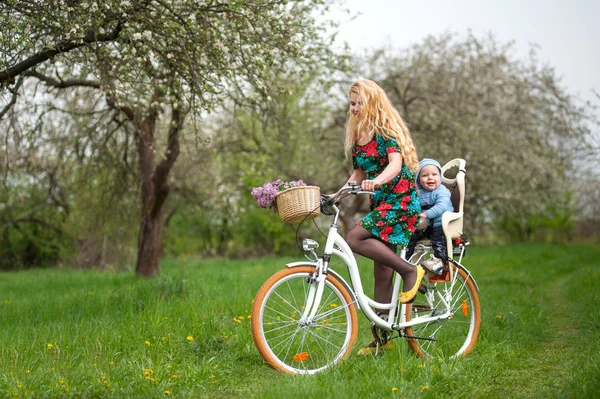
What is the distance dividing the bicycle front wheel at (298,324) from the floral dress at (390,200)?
0.53 m

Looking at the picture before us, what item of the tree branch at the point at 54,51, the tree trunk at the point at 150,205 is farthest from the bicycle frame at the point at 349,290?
the tree trunk at the point at 150,205

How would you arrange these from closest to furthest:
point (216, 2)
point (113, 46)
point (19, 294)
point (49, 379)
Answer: point (49, 379)
point (216, 2)
point (113, 46)
point (19, 294)

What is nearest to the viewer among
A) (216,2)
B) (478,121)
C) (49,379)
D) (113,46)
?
(49,379)

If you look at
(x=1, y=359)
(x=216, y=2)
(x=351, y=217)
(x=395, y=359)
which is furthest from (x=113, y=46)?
(x=351, y=217)

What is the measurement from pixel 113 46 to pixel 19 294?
533 centimetres

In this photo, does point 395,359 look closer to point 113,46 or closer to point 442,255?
point 442,255

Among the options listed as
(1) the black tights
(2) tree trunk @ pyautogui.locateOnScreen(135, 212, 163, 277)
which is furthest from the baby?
(2) tree trunk @ pyautogui.locateOnScreen(135, 212, 163, 277)

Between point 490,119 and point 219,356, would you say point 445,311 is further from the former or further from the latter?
point 490,119

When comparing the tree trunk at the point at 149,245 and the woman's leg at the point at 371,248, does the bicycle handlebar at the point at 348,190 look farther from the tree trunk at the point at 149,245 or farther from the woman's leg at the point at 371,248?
the tree trunk at the point at 149,245

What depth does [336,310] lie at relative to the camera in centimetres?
446

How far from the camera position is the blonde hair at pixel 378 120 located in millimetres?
4699

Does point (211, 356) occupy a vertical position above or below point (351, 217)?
below

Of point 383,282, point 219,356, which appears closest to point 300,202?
point 383,282

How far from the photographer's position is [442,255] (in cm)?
505
